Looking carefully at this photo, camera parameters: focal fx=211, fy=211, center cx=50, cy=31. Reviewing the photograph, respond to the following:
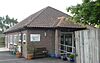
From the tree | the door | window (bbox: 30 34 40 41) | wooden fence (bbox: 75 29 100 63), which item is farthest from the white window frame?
wooden fence (bbox: 75 29 100 63)

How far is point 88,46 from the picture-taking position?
5832 mm

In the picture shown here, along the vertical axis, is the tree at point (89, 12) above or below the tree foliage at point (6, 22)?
below

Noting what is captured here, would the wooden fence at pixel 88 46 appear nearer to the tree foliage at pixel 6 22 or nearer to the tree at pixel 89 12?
the tree at pixel 89 12

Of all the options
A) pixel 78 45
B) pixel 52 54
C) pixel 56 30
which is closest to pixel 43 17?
pixel 56 30

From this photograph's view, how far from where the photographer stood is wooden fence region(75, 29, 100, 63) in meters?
5.43

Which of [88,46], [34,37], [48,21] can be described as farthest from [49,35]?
[88,46]

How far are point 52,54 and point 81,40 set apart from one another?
14.0 meters

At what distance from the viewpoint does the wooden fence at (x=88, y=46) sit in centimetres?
543

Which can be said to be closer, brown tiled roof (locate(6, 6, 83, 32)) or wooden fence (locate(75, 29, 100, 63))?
wooden fence (locate(75, 29, 100, 63))

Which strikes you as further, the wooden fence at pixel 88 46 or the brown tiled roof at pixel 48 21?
the brown tiled roof at pixel 48 21

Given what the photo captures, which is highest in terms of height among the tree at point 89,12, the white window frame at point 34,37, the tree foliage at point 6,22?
the tree foliage at point 6,22

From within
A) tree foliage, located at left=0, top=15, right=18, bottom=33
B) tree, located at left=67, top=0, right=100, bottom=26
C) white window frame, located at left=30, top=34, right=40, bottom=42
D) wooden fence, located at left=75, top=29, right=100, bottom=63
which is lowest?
wooden fence, located at left=75, top=29, right=100, bottom=63

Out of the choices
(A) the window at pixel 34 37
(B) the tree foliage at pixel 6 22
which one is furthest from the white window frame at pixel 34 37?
(B) the tree foliage at pixel 6 22

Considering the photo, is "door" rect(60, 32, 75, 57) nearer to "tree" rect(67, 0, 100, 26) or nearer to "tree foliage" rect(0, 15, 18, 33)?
"tree" rect(67, 0, 100, 26)
